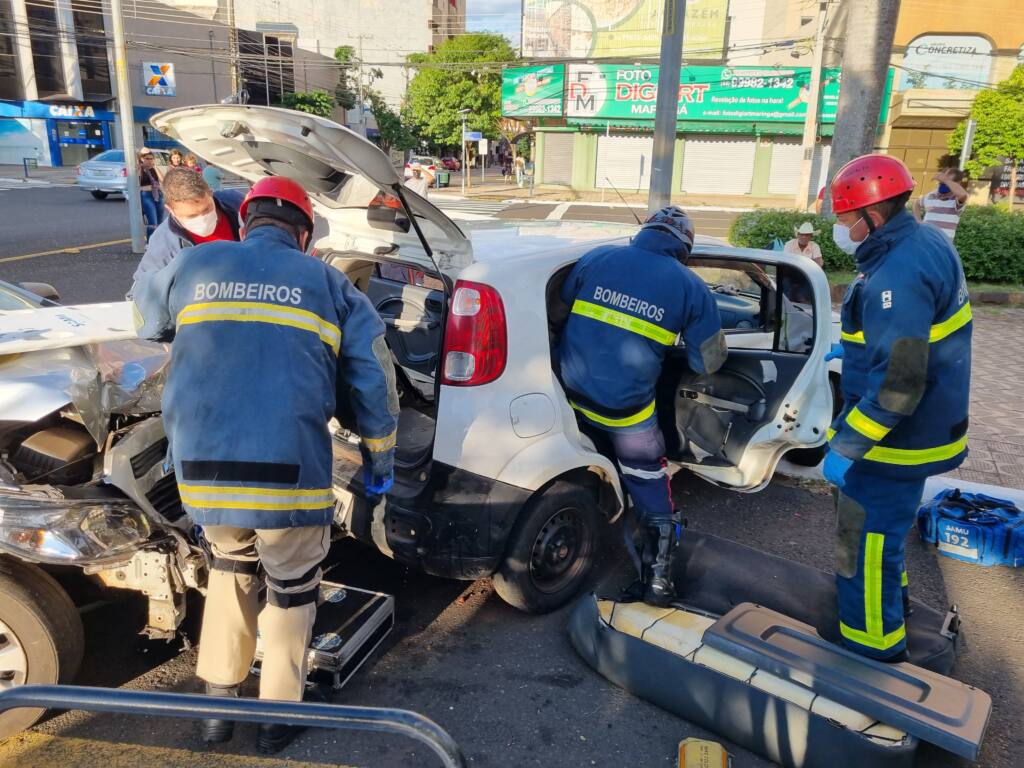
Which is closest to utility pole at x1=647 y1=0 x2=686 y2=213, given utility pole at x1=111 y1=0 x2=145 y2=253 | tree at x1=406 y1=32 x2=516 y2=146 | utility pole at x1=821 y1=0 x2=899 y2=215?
utility pole at x1=821 y1=0 x2=899 y2=215

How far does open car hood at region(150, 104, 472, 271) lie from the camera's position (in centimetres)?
263

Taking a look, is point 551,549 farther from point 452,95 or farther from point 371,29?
point 371,29

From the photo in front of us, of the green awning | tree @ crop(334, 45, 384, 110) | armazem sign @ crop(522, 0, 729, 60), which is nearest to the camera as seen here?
the green awning

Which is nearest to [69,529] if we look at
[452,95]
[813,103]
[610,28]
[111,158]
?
[111,158]

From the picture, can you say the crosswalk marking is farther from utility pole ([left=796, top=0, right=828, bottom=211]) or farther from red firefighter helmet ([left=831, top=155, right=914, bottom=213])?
red firefighter helmet ([left=831, top=155, right=914, bottom=213])

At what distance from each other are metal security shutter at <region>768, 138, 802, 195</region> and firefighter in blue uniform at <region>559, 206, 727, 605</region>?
3307cm

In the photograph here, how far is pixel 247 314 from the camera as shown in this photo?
7.45 feet

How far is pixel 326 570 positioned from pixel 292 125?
82.2 inches

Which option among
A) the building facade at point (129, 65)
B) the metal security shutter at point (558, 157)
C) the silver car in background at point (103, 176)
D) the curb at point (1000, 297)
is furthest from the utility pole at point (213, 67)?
the curb at point (1000, 297)

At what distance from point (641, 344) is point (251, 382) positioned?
1.59m

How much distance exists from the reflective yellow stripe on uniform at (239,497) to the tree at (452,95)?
45.5 meters

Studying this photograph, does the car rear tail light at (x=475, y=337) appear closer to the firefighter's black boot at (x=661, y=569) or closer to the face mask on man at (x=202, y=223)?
the firefighter's black boot at (x=661, y=569)

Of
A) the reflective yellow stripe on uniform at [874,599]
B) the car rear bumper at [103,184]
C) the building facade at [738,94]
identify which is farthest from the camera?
the building facade at [738,94]

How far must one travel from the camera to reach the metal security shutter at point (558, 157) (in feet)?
115
